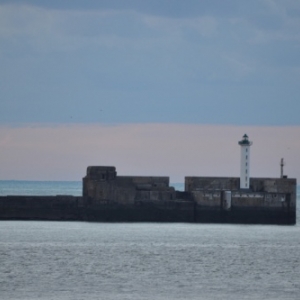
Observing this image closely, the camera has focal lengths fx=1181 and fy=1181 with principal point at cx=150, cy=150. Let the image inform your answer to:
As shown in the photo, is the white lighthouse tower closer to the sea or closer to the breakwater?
the breakwater

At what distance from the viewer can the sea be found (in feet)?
120

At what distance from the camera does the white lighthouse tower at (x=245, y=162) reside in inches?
2795

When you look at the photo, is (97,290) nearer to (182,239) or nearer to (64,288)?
(64,288)

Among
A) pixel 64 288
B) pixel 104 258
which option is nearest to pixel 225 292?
pixel 64 288

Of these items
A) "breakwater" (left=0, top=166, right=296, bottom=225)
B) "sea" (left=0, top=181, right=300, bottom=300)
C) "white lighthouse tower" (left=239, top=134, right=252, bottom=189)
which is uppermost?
"white lighthouse tower" (left=239, top=134, right=252, bottom=189)

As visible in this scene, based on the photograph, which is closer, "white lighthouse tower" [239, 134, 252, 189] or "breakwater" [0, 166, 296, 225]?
"breakwater" [0, 166, 296, 225]

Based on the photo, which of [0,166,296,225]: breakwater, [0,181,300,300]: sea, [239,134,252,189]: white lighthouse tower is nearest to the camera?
[0,181,300,300]: sea

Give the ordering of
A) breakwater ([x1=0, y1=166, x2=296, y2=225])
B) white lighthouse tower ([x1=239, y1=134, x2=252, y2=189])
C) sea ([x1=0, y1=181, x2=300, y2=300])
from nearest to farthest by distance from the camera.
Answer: sea ([x1=0, y1=181, x2=300, y2=300]) < breakwater ([x1=0, y1=166, x2=296, y2=225]) < white lighthouse tower ([x1=239, y1=134, x2=252, y2=189])

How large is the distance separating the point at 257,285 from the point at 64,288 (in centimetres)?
649

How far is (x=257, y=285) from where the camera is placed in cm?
3884

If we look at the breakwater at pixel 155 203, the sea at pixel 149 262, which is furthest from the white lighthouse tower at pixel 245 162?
the sea at pixel 149 262

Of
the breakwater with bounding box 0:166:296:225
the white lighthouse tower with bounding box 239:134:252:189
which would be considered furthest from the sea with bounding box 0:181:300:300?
the white lighthouse tower with bounding box 239:134:252:189

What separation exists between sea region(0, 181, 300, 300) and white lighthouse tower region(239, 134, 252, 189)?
8.98 feet

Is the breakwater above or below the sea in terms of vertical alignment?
above
